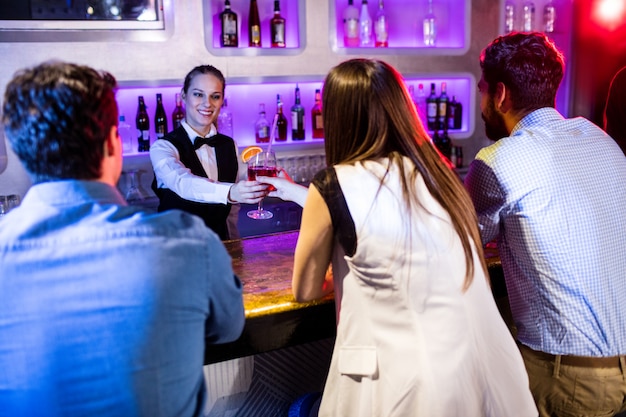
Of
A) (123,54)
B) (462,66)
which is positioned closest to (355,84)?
(123,54)

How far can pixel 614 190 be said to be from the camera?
163 cm

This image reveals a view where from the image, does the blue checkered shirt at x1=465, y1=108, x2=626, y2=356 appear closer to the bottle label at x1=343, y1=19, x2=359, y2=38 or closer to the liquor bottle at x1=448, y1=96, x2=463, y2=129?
the bottle label at x1=343, y1=19, x2=359, y2=38

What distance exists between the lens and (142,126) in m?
3.67

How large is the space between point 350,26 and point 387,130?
293cm

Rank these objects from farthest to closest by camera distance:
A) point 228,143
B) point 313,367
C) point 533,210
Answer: point 228,143 → point 313,367 → point 533,210

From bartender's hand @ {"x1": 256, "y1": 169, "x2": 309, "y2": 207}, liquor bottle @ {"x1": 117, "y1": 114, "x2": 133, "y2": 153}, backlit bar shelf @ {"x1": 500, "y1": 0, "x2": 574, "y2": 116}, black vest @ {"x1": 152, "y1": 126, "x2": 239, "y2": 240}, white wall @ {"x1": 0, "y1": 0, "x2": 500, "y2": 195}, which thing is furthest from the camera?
backlit bar shelf @ {"x1": 500, "y1": 0, "x2": 574, "y2": 116}

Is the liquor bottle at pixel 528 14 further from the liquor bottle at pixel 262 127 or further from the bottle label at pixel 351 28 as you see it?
the liquor bottle at pixel 262 127

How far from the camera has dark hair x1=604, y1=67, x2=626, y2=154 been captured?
2.65 metres

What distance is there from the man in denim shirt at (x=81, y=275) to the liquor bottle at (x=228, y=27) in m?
2.80

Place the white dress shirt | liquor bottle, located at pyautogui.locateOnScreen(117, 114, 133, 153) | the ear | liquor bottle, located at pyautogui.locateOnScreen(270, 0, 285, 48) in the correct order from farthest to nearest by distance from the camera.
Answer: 1. liquor bottle, located at pyautogui.locateOnScreen(270, 0, 285, 48)
2. liquor bottle, located at pyautogui.locateOnScreen(117, 114, 133, 153)
3. the white dress shirt
4. the ear

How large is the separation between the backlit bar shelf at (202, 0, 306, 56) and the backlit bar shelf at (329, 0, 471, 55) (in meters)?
0.52

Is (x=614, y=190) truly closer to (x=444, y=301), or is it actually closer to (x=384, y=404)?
(x=444, y=301)

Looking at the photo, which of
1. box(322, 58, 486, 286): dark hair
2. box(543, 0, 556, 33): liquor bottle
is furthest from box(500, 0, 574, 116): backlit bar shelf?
box(322, 58, 486, 286): dark hair

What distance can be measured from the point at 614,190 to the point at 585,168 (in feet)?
0.34
